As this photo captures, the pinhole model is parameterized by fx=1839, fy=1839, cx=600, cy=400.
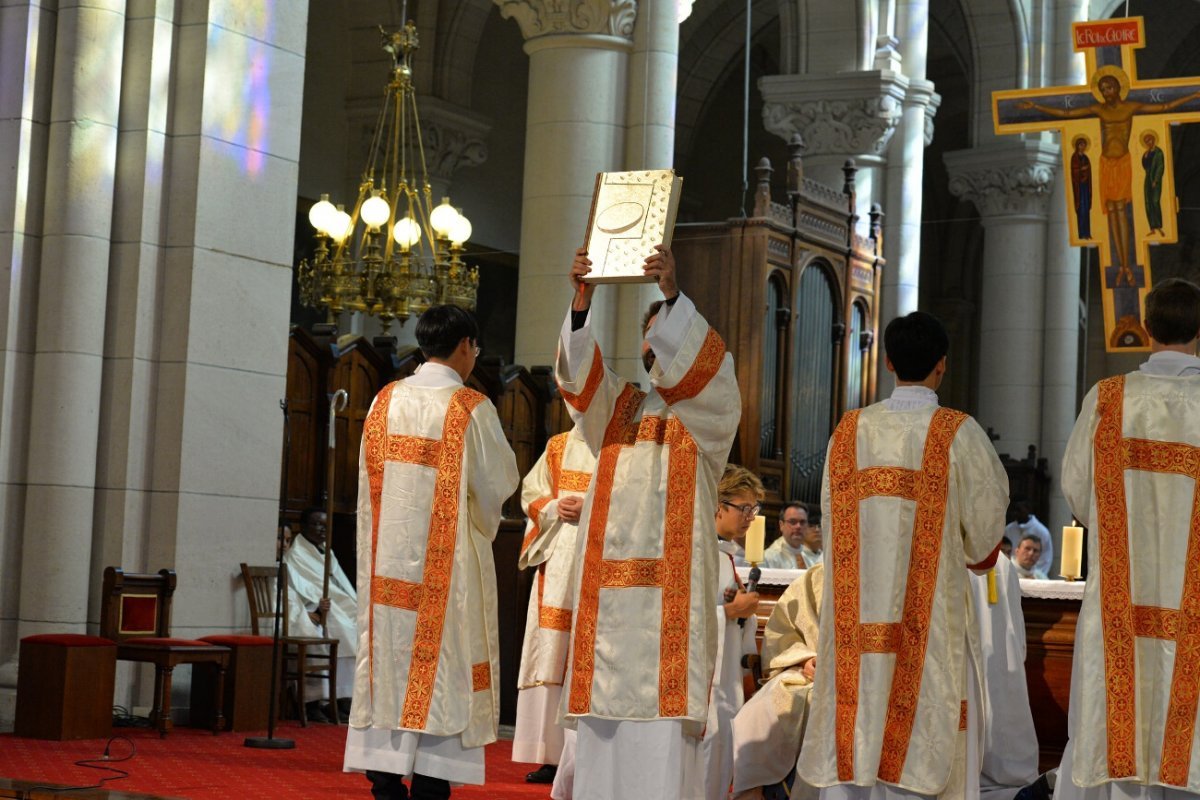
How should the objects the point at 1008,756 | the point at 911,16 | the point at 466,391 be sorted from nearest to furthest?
the point at 466,391, the point at 1008,756, the point at 911,16

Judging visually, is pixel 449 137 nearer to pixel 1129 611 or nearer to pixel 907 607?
pixel 907 607

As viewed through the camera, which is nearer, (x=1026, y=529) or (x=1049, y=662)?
(x=1049, y=662)

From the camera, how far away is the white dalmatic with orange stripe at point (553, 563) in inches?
282

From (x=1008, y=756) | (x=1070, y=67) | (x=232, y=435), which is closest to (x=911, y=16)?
(x=1070, y=67)

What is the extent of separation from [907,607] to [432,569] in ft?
4.71

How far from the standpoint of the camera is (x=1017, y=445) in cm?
1944

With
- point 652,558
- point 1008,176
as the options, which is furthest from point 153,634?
point 1008,176

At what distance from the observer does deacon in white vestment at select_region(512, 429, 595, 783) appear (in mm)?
7168

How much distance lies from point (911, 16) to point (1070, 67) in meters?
3.48

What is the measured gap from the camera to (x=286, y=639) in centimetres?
884

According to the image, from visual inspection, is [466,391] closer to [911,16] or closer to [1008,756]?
[1008,756]

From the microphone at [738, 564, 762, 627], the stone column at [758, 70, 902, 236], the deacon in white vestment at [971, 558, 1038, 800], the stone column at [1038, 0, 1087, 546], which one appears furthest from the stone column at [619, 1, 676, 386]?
the stone column at [1038, 0, 1087, 546]

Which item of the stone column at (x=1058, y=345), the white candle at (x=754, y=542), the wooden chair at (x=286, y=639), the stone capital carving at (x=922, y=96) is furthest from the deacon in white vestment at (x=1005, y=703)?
the stone column at (x=1058, y=345)

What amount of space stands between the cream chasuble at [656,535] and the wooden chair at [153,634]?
3323mm
